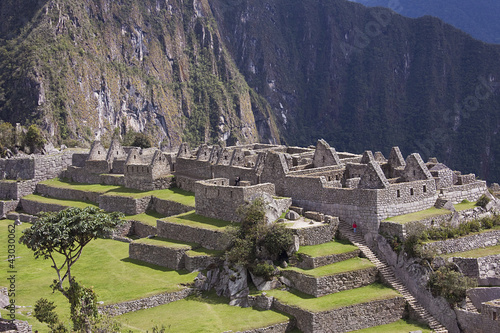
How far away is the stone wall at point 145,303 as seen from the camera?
102ft

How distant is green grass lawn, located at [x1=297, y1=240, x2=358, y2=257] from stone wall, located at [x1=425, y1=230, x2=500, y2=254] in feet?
12.2

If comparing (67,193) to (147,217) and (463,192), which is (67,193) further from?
(463,192)

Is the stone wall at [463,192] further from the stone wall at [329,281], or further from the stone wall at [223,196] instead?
the stone wall at [223,196]

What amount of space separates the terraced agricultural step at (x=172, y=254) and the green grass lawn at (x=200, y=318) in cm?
285

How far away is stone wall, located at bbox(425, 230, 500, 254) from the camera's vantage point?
110 feet

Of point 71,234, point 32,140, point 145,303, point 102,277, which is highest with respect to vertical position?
point 32,140

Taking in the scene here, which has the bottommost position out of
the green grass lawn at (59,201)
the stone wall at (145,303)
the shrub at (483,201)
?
the stone wall at (145,303)

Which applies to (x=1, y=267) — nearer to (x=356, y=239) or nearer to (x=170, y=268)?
(x=170, y=268)

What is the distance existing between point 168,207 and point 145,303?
42.9ft

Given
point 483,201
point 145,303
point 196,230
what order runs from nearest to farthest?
point 145,303 → point 196,230 → point 483,201

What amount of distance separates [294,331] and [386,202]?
855 centimetres

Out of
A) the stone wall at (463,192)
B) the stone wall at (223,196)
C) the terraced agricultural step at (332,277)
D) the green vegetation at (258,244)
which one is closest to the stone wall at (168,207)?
the stone wall at (223,196)

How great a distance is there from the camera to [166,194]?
46812 millimetres

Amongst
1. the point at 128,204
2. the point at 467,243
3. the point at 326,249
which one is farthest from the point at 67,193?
the point at 467,243
